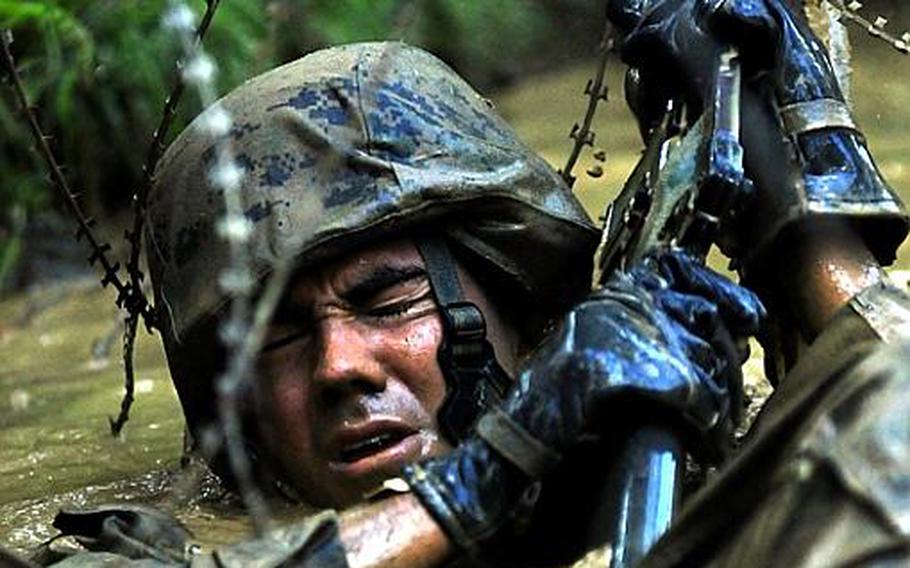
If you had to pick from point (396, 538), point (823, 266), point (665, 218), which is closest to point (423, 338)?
point (665, 218)

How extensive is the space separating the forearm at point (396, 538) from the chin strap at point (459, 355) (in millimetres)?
663

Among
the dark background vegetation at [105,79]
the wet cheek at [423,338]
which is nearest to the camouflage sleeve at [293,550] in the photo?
the wet cheek at [423,338]

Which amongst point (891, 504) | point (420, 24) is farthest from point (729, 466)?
point (420, 24)

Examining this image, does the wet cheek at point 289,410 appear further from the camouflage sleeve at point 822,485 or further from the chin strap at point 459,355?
the camouflage sleeve at point 822,485

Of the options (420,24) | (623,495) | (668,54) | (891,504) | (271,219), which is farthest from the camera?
(420,24)

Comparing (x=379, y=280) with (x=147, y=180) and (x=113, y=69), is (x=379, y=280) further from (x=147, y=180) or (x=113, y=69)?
(x=113, y=69)

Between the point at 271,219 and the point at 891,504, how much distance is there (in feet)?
6.09

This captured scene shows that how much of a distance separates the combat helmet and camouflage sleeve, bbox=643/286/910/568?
1.20 metres

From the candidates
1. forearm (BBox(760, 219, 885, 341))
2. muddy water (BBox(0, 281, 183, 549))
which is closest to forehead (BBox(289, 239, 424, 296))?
forearm (BBox(760, 219, 885, 341))

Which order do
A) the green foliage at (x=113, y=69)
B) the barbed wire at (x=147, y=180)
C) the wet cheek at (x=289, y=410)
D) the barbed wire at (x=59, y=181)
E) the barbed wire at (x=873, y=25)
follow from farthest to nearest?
the green foliage at (x=113, y=69)
the barbed wire at (x=59, y=181)
the barbed wire at (x=147, y=180)
the barbed wire at (x=873, y=25)
the wet cheek at (x=289, y=410)

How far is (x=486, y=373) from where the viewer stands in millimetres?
3445

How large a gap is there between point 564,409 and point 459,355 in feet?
2.55

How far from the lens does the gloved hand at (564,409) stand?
2.67 m

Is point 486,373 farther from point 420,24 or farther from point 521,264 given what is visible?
point 420,24
